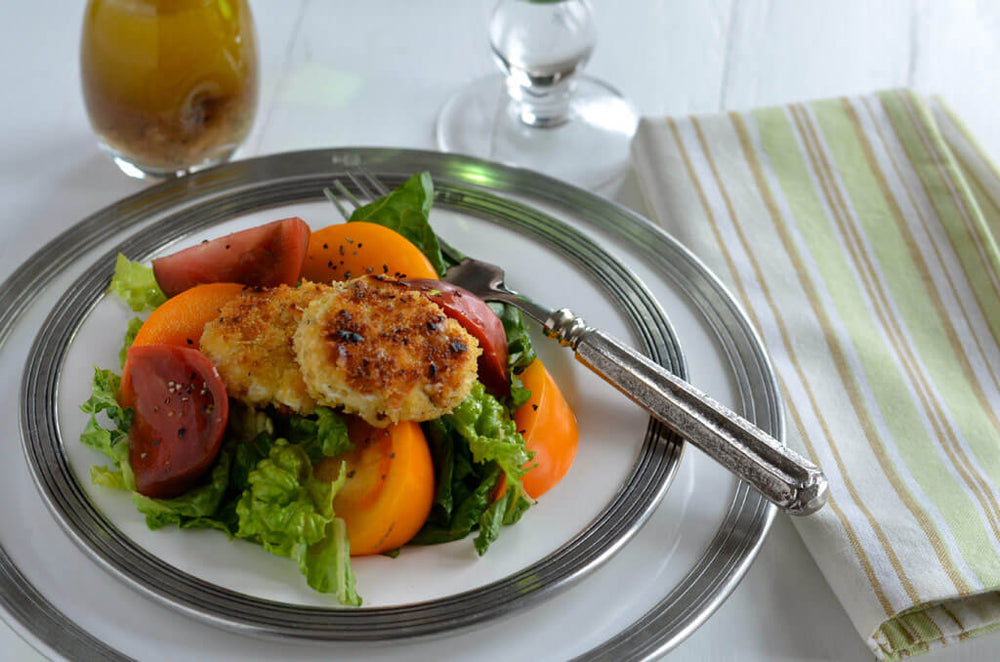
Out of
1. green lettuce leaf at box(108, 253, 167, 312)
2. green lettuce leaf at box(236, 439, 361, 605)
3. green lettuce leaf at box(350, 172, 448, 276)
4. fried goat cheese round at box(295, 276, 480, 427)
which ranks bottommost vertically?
green lettuce leaf at box(236, 439, 361, 605)

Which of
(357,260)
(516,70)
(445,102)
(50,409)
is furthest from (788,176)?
(50,409)

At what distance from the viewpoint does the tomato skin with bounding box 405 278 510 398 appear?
2.18m

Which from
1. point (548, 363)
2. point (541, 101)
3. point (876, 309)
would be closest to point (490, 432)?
point (548, 363)

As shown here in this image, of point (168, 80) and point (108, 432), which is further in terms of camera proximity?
point (168, 80)

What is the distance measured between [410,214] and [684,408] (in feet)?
2.96

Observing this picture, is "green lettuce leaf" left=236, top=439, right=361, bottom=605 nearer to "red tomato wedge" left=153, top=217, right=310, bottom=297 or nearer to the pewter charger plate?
the pewter charger plate

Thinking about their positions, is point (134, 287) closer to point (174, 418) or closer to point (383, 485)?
point (174, 418)

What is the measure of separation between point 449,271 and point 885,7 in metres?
2.63

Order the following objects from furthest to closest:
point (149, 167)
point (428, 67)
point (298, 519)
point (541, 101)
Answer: point (428, 67), point (541, 101), point (149, 167), point (298, 519)

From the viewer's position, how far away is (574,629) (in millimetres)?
1835

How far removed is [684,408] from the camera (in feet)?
6.88

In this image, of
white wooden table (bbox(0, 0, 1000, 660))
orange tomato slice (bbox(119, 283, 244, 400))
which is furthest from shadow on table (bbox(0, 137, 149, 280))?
orange tomato slice (bbox(119, 283, 244, 400))

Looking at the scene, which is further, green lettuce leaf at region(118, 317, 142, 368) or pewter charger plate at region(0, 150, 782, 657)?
green lettuce leaf at region(118, 317, 142, 368)

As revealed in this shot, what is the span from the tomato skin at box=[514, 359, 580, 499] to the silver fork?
0.45 ft
